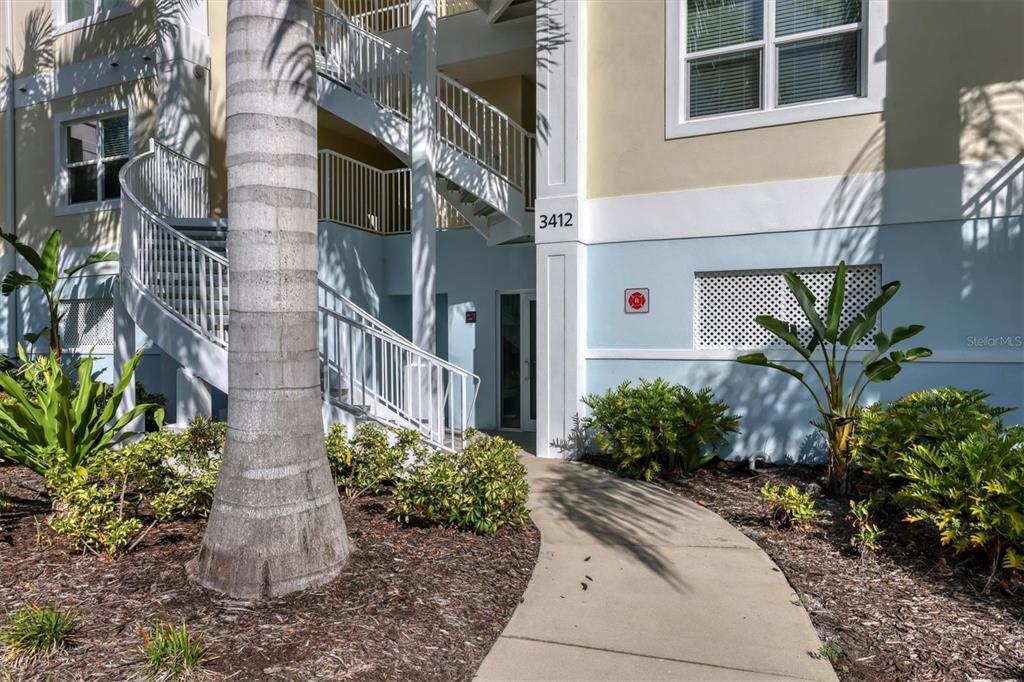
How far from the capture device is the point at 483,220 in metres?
10.4

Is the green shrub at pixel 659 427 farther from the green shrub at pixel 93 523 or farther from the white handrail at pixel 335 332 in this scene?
the green shrub at pixel 93 523

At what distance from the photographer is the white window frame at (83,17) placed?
40.3ft

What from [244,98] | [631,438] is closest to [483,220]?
[631,438]

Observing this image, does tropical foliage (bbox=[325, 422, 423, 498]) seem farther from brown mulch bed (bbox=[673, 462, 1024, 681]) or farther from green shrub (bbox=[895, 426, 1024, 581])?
green shrub (bbox=[895, 426, 1024, 581])

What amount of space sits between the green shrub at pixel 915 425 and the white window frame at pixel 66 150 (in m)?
12.3

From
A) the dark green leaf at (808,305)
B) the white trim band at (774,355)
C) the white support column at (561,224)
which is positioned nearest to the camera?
the dark green leaf at (808,305)

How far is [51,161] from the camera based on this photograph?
13.0 m

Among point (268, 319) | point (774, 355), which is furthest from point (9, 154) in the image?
point (774, 355)

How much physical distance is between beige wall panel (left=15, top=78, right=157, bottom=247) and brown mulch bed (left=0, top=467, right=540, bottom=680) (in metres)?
8.89

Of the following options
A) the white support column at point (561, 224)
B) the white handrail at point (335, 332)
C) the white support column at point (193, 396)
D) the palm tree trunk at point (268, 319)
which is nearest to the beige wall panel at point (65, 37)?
the white handrail at point (335, 332)

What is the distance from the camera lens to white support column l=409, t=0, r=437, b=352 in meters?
9.06

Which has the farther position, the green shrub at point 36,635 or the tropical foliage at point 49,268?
the tropical foliage at point 49,268

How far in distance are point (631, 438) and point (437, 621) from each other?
414cm

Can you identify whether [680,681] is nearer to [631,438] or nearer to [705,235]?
[631,438]
